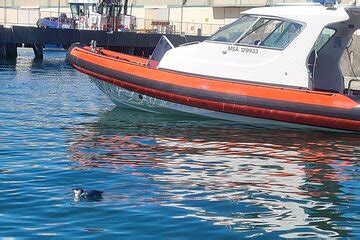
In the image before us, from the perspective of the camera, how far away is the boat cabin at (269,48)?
14.1 m

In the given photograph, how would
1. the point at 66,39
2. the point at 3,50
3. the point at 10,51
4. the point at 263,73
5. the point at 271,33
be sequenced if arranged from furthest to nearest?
the point at 66,39
the point at 10,51
the point at 3,50
the point at 271,33
the point at 263,73

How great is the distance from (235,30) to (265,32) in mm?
582

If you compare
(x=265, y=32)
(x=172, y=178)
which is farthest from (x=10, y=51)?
(x=172, y=178)

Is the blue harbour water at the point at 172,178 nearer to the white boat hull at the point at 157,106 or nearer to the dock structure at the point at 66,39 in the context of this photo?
the white boat hull at the point at 157,106

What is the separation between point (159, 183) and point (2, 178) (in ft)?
6.25

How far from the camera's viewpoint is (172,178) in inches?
387

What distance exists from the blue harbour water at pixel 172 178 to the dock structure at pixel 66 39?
1034 inches

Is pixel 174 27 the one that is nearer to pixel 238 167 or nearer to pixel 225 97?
pixel 225 97

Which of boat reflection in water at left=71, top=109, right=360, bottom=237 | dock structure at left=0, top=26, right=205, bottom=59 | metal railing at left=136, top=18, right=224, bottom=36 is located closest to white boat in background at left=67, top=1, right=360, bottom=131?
boat reflection in water at left=71, top=109, right=360, bottom=237

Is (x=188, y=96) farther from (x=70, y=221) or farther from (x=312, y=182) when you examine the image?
(x=70, y=221)

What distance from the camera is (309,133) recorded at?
1407 cm

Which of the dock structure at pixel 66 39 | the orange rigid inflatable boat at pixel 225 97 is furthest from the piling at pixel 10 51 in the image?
the orange rigid inflatable boat at pixel 225 97

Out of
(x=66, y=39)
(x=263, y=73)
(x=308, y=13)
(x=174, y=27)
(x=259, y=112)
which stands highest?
(x=308, y=13)

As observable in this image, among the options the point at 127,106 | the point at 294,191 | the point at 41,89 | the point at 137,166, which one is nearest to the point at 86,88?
the point at 41,89
